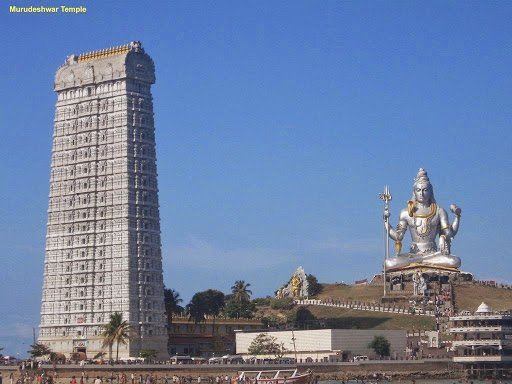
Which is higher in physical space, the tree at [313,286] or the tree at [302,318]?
the tree at [313,286]

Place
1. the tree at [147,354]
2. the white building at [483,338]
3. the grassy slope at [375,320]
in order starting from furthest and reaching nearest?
1. the grassy slope at [375,320]
2. the white building at [483,338]
3. the tree at [147,354]

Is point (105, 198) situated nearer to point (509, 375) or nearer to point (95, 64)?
point (95, 64)

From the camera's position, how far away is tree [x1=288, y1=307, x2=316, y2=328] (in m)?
152

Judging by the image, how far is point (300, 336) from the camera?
12756 centimetres

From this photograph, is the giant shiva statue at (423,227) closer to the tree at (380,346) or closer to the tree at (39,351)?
the tree at (380,346)

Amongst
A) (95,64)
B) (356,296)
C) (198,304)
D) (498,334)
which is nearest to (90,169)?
(95,64)

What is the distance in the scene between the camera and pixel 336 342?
12344cm

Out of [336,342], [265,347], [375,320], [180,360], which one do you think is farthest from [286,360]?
[375,320]

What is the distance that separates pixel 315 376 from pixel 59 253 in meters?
32.3

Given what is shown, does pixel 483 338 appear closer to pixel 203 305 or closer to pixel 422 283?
pixel 203 305

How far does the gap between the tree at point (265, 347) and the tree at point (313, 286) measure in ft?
156

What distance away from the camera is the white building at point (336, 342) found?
123m

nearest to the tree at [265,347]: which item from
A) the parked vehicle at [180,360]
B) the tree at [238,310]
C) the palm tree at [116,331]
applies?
the parked vehicle at [180,360]

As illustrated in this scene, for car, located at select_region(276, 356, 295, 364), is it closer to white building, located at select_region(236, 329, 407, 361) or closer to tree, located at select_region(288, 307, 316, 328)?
white building, located at select_region(236, 329, 407, 361)
